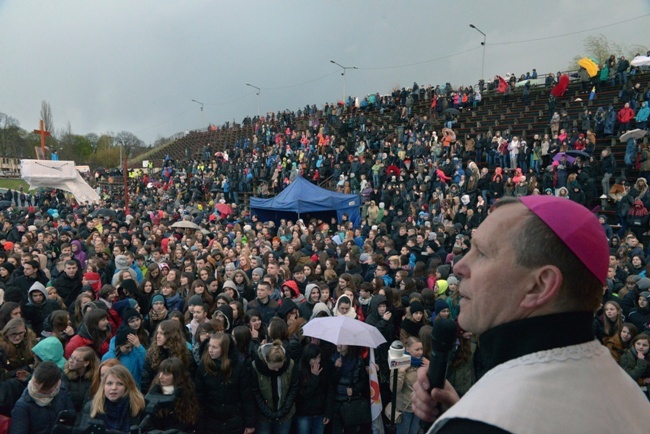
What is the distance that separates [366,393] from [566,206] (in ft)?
13.8

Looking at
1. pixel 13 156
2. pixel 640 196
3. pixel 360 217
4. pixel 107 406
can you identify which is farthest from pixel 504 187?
pixel 13 156

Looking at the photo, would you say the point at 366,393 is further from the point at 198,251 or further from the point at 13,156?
the point at 13,156

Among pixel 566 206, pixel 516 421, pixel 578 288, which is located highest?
pixel 566 206

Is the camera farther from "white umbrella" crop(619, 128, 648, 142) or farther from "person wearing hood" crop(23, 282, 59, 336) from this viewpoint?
"white umbrella" crop(619, 128, 648, 142)

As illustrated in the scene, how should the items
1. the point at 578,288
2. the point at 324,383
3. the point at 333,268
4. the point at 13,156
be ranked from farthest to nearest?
the point at 13,156, the point at 333,268, the point at 324,383, the point at 578,288

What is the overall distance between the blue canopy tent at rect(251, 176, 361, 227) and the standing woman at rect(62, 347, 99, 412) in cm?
1153

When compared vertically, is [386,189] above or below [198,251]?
above

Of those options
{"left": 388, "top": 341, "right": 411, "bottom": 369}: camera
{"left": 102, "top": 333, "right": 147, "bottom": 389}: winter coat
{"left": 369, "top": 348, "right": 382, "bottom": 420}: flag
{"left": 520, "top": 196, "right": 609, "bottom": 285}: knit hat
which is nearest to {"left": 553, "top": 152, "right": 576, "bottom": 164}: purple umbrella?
{"left": 369, "top": 348, "right": 382, "bottom": 420}: flag

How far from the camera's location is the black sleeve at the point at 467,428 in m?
0.87

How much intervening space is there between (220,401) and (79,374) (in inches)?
48.5

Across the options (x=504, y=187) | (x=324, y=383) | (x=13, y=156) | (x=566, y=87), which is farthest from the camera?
(x=13, y=156)

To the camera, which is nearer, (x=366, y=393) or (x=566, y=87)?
(x=366, y=393)

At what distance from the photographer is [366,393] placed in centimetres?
482

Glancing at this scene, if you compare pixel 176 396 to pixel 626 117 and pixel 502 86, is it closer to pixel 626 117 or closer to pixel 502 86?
pixel 626 117
